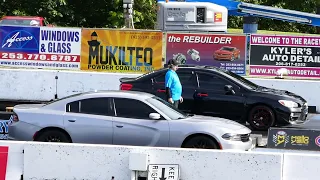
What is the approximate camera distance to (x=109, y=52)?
21484 mm

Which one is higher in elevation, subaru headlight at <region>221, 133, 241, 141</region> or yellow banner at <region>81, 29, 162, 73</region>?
yellow banner at <region>81, 29, 162, 73</region>

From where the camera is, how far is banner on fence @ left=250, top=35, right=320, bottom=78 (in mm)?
21188

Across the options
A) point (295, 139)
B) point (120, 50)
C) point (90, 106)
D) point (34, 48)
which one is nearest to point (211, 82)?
point (295, 139)

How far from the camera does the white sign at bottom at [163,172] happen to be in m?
9.98

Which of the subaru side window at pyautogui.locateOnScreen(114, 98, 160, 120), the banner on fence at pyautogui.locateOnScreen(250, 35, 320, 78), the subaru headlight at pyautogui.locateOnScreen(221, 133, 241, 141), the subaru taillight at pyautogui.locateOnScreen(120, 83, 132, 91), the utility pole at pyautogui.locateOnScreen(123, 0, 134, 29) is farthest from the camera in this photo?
the utility pole at pyautogui.locateOnScreen(123, 0, 134, 29)

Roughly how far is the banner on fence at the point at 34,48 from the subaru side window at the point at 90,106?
9.21 meters

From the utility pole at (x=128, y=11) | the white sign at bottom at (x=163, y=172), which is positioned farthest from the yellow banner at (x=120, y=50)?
the white sign at bottom at (x=163, y=172)

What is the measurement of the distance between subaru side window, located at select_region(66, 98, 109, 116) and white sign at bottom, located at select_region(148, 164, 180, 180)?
8.72ft

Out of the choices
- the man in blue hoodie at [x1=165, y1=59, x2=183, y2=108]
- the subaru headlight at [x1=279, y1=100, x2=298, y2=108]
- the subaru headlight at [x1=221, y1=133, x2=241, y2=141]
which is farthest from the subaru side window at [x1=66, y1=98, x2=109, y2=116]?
the subaru headlight at [x1=279, y1=100, x2=298, y2=108]

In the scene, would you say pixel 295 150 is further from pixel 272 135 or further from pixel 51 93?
pixel 51 93

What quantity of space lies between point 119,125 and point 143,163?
2.37 meters

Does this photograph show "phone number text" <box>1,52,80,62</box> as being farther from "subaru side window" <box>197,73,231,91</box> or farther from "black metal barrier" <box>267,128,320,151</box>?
"black metal barrier" <box>267,128,320,151</box>

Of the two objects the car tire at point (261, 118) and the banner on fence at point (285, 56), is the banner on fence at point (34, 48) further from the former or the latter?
the car tire at point (261, 118)

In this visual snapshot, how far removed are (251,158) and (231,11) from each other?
16844 millimetres
